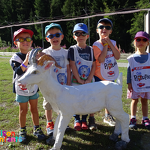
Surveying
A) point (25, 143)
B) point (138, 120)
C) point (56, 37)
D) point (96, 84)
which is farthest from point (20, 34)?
point (138, 120)

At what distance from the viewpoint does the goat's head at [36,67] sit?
7.40ft

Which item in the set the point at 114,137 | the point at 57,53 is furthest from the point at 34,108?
the point at 114,137

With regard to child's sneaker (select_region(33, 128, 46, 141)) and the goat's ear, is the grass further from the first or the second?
the goat's ear

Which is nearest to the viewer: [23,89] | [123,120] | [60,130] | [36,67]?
[36,67]

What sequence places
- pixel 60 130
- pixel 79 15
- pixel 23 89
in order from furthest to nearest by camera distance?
pixel 79 15 → pixel 23 89 → pixel 60 130

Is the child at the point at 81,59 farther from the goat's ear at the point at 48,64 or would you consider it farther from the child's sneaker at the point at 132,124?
the child's sneaker at the point at 132,124

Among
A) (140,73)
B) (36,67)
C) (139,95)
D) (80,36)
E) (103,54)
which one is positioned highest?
(80,36)

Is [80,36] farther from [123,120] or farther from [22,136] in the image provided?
[22,136]

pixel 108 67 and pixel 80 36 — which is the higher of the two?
pixel 80 36

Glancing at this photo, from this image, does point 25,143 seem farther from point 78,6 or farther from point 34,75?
point 78,6

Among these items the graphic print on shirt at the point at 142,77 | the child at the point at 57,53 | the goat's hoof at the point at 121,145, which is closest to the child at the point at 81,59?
the child at the point at 57,53

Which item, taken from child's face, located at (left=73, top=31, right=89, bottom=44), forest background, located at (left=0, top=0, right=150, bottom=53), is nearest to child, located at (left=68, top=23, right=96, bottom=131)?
child's face, located at (left=73, top=31, right=89, bottom=44)

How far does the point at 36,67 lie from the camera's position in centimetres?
229

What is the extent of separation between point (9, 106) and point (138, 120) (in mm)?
3738
